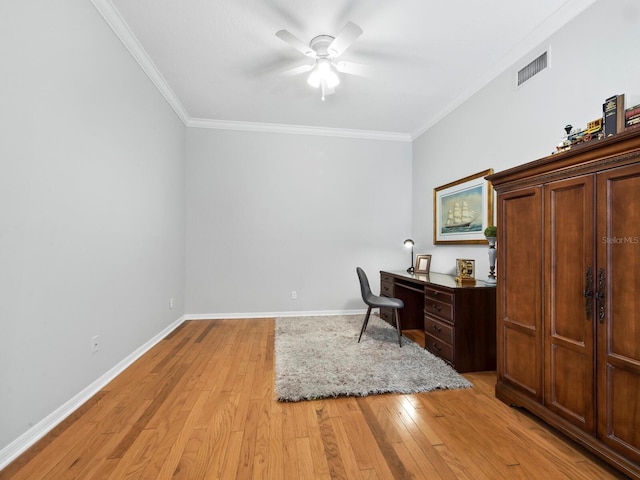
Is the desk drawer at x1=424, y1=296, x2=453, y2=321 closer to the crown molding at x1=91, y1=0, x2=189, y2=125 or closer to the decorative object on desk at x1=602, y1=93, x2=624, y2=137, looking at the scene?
the decorative object on desk at x1=602, y1=93, x2=624, y2=137

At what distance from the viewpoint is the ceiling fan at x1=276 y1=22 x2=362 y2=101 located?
2.29 m

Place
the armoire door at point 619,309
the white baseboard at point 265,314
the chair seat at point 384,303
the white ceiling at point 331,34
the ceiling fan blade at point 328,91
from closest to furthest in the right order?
the armoire door at point 619,309 → the white ceiling at point 331,34 → the chair seat at point 384,303 → the ceiling fan blade at point 328,91 → the white baseboard at point 265,314

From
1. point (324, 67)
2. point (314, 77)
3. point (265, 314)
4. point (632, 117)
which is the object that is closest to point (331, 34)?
point (324, 67)

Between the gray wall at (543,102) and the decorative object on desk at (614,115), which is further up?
the gray wall at (543,102)

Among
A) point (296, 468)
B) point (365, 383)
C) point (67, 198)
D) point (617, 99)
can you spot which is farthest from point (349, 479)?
point (617, 99)

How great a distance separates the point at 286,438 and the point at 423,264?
9.86 ft

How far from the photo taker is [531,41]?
8.37 feet

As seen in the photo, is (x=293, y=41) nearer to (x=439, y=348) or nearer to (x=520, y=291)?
(x=520, y=291)

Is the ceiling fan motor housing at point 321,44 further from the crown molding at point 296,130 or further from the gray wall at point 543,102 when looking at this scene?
the crown molding at point 296,130

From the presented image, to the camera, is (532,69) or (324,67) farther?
(324,67)

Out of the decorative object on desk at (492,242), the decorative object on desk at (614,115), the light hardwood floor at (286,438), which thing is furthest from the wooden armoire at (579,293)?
the decorative object on desk at (492,242)

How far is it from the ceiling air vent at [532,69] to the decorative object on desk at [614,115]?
109 centimetres

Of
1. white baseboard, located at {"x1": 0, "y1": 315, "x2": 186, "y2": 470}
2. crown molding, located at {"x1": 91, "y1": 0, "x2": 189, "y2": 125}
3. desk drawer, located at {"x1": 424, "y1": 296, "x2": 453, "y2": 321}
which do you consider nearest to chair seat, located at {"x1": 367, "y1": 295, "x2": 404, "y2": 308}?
desk drawer, located at {"x1": 424, "y1": 296, "x2": 453, "y2": 321}

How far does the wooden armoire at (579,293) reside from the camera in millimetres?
1345
